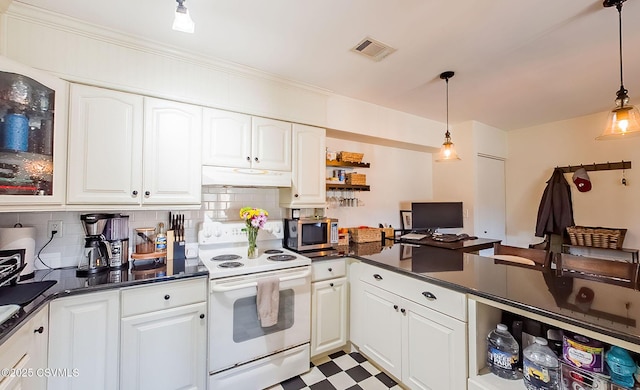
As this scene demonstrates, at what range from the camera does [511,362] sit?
1.31 meters

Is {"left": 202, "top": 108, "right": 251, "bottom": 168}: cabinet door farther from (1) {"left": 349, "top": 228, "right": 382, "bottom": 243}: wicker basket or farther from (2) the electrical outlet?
(1) {"left": 349, "top": 228, "right": 382, "bottom": 243}: wicker basket

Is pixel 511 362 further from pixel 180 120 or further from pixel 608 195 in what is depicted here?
pixel 608 195

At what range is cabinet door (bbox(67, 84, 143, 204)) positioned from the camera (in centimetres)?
165

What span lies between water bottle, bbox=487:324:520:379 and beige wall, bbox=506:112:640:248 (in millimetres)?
3047

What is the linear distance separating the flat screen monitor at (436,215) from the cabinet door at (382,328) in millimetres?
1473

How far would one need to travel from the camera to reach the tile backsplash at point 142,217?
176 cm

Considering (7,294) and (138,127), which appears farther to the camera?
(138,127)

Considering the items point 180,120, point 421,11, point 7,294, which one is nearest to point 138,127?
point 180,120

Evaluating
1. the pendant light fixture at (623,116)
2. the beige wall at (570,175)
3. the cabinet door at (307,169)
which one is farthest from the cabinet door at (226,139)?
the beige wall at (570,175)

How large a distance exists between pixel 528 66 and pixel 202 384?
335cm

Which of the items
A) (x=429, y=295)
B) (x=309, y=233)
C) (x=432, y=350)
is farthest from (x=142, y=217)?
(x=432, y=350)

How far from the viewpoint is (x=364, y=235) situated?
9.60 feet

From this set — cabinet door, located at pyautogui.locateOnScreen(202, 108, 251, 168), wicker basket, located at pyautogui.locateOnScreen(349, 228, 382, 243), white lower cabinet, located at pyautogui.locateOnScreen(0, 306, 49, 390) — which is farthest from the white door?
white lower cabinet, located at pyautogui.locateOnScreen(0, 306, 49, 390)

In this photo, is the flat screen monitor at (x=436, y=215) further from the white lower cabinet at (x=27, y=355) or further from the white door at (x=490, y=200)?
the white lower cabinet at (x=27, y=355)
